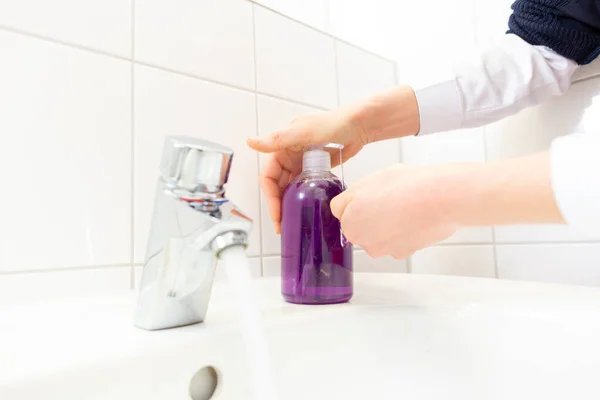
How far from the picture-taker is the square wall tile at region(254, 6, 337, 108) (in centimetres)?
64

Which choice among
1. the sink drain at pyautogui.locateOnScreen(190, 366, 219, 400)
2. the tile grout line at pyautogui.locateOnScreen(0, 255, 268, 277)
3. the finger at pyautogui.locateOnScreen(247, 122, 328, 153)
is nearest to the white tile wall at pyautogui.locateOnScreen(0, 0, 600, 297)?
the tile grout line at pyautogui.locateOnScreen(0, 255, 268, 277)

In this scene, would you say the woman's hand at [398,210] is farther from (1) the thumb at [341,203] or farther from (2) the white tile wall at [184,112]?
(2) the white tile wall at [184,112]

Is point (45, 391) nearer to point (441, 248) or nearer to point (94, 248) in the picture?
point (94, 248)

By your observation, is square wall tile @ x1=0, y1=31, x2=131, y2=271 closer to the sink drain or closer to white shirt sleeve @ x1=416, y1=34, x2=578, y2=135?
the sink drain

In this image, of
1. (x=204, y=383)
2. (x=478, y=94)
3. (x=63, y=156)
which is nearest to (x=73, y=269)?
(x=63, y=156)

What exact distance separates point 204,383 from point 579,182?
29 centimetres

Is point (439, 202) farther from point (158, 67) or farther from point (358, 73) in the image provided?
point (358, 73)

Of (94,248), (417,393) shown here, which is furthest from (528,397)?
(94,248)

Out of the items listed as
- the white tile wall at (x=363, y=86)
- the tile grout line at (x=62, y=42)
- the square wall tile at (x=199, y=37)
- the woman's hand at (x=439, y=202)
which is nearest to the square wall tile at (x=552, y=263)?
the white tile wall at (x=363, y=86)

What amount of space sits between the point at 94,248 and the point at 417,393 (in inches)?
13.6

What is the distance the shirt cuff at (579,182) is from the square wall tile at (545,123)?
36 cm

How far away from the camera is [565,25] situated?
0.55 metres

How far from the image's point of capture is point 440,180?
0.33 metres

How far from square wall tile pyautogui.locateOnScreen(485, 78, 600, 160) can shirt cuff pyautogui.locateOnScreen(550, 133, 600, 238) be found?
1.20 ft
